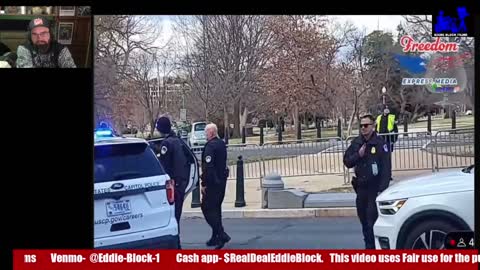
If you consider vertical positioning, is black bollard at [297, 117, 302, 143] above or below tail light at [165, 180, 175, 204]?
above

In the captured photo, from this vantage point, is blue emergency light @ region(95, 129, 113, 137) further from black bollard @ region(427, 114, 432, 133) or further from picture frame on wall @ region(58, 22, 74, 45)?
black bollard @ region(427, 114, 432, 133)

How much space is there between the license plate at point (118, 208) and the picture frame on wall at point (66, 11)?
118 cm

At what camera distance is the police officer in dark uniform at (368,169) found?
3867 millimetres

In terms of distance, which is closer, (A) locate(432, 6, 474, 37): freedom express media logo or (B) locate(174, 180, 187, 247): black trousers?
(A) locate(432, 6, 474, 37): freedom express media logo

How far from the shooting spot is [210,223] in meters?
3.82

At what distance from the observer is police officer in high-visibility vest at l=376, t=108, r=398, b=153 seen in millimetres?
3861

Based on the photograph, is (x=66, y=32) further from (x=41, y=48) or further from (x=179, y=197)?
(x=179, y=197)

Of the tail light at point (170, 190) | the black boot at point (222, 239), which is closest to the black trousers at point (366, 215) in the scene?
the black boot at point (222, 239)

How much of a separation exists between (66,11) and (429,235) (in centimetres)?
262

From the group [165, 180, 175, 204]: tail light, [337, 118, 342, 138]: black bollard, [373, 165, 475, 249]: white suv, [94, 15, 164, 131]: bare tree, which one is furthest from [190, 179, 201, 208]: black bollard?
[373, 165, 475, 249]: white suv

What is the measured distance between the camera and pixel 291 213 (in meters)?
3.87

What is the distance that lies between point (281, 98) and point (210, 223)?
882 millimetres

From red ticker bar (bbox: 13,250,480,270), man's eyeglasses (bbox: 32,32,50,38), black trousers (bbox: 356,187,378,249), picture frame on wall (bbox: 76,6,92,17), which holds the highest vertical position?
picture frame on wall (bbox: 76,6,92,17)

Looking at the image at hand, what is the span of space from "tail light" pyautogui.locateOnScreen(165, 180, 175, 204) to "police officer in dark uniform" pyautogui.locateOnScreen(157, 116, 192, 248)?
19mm
